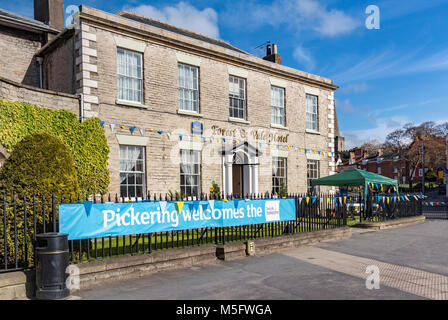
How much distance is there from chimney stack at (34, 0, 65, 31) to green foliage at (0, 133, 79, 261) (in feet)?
41.7

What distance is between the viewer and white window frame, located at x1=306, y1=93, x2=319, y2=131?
2083cm

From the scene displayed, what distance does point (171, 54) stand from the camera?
15016 mm

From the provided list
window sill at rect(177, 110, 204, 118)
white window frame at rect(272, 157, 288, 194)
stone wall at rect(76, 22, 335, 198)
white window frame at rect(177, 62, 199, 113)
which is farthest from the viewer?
white window frame at rect(272, 157, 288, 194)

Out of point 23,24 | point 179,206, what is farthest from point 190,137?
point 23,24

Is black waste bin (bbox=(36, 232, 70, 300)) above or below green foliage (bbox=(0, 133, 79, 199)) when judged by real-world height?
below

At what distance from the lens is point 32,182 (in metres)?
7.22

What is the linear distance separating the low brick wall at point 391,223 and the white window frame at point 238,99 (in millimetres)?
7103

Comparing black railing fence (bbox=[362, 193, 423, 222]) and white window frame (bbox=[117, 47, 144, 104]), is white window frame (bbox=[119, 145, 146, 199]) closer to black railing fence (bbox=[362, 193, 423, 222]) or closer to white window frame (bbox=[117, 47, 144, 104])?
white window frame (bbox=[117, 47, 144, 104])

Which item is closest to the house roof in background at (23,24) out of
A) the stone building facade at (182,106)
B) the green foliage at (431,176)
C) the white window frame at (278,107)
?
the stone building facade at (182,106)

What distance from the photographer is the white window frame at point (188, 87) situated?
15391mm

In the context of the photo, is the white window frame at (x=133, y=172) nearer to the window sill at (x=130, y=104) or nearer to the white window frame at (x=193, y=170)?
the window sill at (x=130, y=104)

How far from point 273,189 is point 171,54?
26.8 ft

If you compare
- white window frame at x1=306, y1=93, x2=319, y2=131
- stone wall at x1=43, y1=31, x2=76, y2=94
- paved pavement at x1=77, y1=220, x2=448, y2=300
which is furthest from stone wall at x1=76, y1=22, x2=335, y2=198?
paved pavement at x1=77, y1=220, x2=448, y2=300
